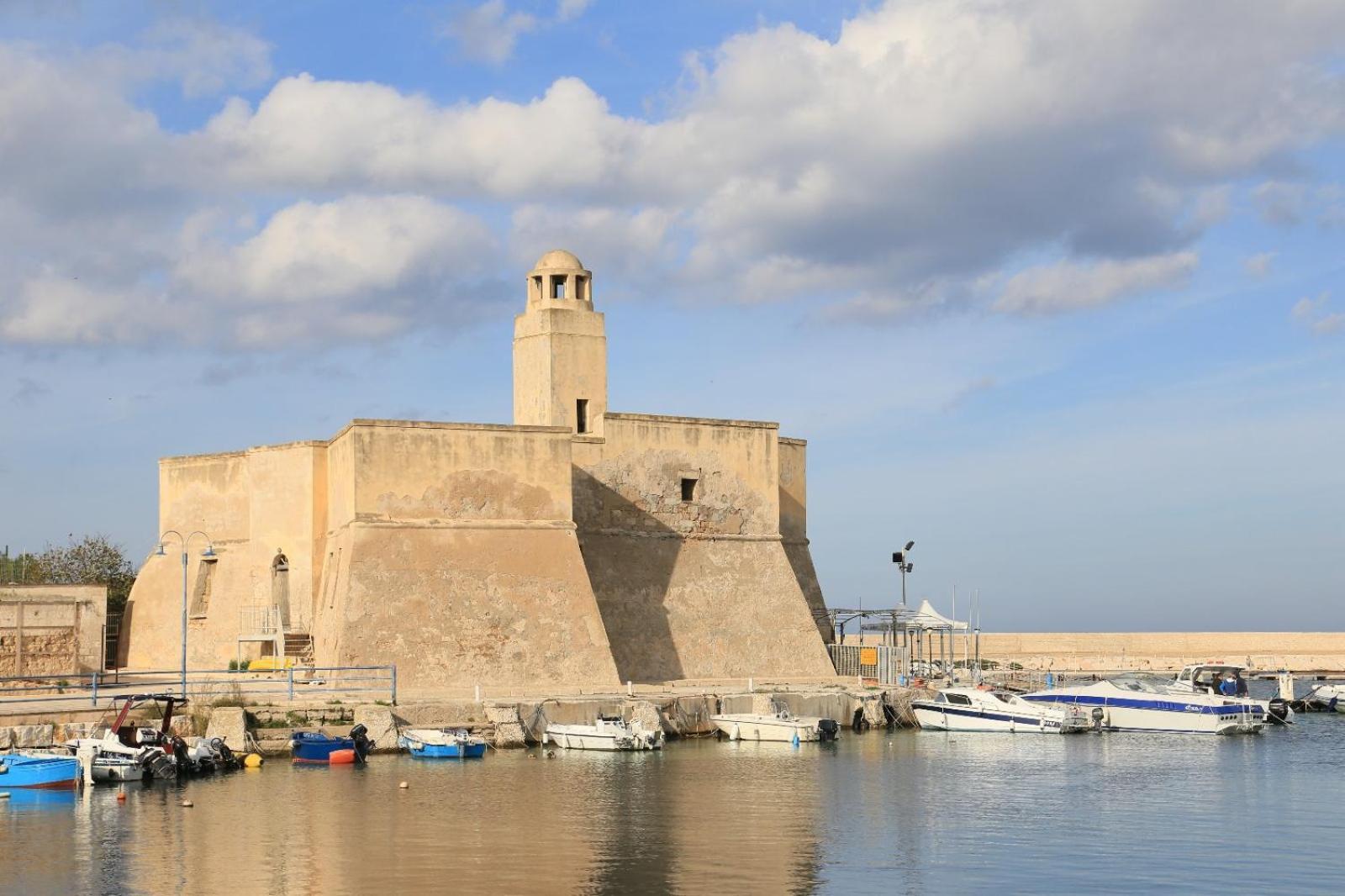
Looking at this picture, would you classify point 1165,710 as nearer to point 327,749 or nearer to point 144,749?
point 327,749

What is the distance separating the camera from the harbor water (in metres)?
16.6

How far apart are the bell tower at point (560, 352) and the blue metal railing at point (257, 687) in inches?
361

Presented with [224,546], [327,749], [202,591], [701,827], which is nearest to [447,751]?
[327,749]

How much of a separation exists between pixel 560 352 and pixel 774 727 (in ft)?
38.6

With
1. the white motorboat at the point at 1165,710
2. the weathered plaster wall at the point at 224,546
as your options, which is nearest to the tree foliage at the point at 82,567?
the weathered plaster wall at the point at 224,546

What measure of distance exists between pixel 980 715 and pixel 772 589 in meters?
6.18

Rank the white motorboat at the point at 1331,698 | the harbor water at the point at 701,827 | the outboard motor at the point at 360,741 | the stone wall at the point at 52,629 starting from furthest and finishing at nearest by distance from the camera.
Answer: the white motorboat at the point at 1331,698 → the stone wall at the point at 52,629 → the outboard motor at the point at 360,741 → the harbor water at the point at 701,827

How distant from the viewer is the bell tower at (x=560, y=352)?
37.4m

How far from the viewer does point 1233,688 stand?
4106 centimetres

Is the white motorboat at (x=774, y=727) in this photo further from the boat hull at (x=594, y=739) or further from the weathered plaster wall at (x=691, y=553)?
the weathered plaster wall at (x=691, y=553)

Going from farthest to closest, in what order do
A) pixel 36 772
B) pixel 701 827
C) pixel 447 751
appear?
pixel 447 751 < pixel 36 772 < pixel 701 827

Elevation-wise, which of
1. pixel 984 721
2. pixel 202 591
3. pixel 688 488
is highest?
pixel 688 488

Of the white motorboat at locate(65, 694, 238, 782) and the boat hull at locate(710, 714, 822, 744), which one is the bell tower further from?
the white motorboat at locate(65, 694, 238, 782)

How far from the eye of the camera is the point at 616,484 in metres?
36.3
